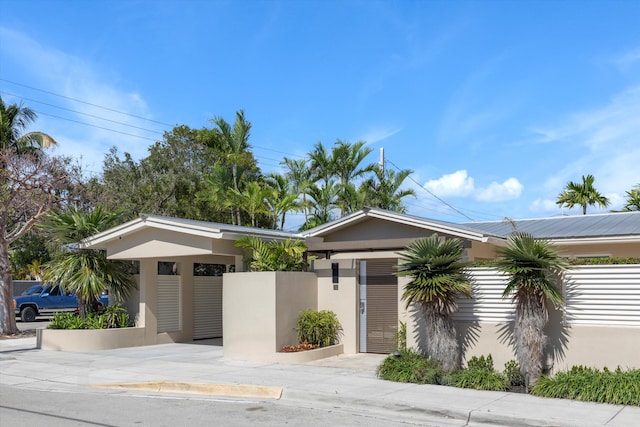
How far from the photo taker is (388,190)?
95.0 ft

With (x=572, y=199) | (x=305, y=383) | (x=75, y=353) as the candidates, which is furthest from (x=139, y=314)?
(x=572, y=199)

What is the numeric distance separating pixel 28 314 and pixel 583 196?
87.7 ft

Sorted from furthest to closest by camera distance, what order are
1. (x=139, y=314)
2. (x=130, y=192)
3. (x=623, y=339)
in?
(x=130, y=192) < (x=139, y=314) < (x=623, y=339)

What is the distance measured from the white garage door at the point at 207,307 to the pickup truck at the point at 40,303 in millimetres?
12509

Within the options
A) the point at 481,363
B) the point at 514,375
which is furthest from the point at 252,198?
the point at 514,375

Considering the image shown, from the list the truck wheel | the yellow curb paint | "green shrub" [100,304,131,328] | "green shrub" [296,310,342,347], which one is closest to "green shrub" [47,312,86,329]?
"green shrub" [100,304,131,328]

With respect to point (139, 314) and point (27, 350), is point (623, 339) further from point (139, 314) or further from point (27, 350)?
point (27, 350)

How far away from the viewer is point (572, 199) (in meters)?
29.4

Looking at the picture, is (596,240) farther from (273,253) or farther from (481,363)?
(273,253)

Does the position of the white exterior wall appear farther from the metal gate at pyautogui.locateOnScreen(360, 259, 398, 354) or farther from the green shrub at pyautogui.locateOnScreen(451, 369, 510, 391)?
the metal gate at pyautogui.locateOnScreen(360, 259, 398, 354)

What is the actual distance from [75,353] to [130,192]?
1222 cm

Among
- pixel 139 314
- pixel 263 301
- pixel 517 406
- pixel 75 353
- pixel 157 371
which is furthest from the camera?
pixel 139 314

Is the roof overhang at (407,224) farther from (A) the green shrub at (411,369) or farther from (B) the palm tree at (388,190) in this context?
(B) the palm tree at (388,190)

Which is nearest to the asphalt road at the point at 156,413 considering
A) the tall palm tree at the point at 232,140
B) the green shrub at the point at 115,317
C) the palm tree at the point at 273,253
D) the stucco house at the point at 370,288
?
the stucco house at the point at 370,288
